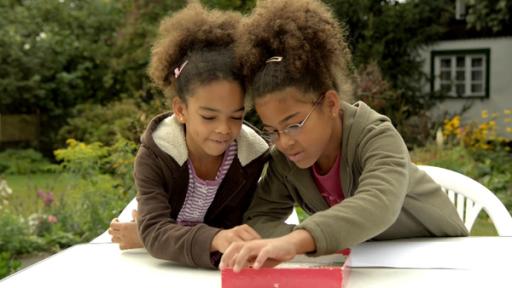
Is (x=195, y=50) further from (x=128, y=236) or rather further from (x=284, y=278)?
(x=284, y=278)

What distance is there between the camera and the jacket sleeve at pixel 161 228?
151 cm

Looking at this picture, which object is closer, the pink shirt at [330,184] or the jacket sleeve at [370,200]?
the jacket sleeve at [370,200]

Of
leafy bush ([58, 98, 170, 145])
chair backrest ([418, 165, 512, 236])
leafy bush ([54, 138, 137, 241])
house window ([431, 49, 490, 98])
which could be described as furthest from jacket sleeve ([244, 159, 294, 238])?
house window ([431, 49, 490, 98])

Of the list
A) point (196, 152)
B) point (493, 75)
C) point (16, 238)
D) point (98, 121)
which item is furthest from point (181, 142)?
point (493, 75)

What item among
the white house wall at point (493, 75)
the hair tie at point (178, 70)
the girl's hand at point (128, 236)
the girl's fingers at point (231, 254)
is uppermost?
the hair tie at point (178, 70)

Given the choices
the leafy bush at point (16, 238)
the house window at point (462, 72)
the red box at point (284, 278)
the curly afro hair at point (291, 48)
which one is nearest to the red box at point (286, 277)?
the red box at point (284, 278)

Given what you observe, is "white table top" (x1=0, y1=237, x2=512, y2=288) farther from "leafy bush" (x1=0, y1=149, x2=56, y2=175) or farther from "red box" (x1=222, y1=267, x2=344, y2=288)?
"leafy bush" (x1=0, y1=149, x2=56, y2=175)

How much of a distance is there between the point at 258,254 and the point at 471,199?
1298 millimetres

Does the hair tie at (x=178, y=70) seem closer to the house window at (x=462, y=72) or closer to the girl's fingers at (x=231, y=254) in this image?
the girl's fingers at (x=231, y=254)

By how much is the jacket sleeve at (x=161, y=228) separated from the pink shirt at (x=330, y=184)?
14.7 inches

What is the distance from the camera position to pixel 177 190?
1763 mm

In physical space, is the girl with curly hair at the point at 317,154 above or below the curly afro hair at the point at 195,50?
below

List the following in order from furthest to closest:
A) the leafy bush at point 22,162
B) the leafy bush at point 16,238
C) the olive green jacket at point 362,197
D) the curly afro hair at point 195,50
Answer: the leafy bush at point 22,162, the leafy bush at point 16,238, the curly afro hair at point 195,50, the olive green jacket at point 362,197

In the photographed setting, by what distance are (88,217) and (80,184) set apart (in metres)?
0.55
